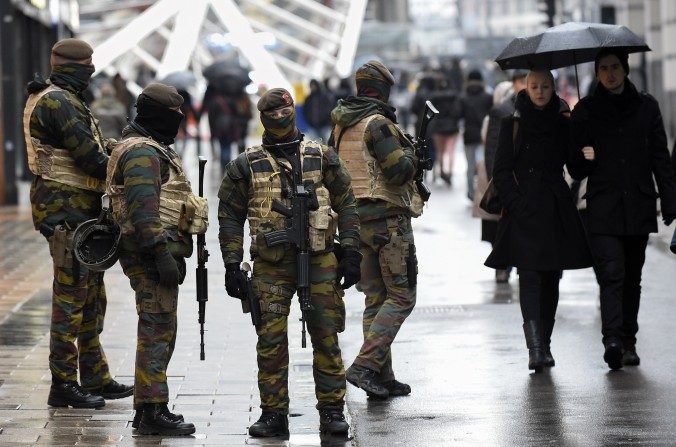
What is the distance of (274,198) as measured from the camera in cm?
768

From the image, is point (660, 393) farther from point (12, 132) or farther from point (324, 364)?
point (12, 132)

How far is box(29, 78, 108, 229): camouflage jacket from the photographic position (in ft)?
27.2

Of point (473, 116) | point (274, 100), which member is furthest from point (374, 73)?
point (473, 116)

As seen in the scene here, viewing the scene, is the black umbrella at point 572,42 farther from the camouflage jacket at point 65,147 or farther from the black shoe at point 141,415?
the black shoe at point 141,415

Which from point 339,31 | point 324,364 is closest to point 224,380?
point 324,364

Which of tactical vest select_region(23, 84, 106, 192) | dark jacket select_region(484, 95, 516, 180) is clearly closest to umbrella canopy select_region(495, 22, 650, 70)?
tactical vest select_region(23, 84, 106, 192)

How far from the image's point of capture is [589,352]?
397 inches

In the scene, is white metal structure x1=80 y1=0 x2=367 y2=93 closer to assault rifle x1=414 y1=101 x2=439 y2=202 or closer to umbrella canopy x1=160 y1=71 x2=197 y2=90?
umbrella canopy x1=160 y1=71 x2=197 y2=90

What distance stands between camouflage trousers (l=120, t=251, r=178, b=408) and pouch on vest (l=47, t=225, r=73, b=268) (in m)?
0.61

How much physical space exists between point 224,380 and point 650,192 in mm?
2581

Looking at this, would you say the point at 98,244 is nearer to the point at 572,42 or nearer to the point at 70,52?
the point at 70,52

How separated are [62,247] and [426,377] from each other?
220 centimetres

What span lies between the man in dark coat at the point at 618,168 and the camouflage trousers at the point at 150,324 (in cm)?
278

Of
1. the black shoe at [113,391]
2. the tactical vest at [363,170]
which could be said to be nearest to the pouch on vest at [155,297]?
the black shoe at [113,391]
